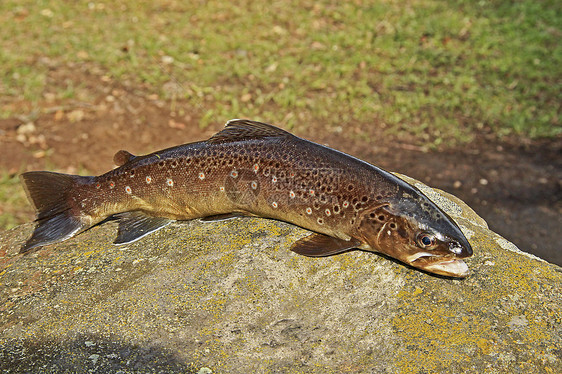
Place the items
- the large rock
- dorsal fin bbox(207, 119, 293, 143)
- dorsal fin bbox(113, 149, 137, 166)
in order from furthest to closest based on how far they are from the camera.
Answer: dorsal fin bbox(113, 149, 137, 166)
dorsal fin bbox(207, 119, 293, 143)
the large rock

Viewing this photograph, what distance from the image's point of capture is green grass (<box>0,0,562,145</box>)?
7.53 meters

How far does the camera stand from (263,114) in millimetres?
7426

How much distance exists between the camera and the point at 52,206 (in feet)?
11.5

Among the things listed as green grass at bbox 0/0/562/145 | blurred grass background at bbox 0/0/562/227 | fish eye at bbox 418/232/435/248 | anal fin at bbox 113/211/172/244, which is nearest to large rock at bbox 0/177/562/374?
anal fin at bbox 113/211/172/244

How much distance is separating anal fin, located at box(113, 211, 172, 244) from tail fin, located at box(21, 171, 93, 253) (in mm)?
221

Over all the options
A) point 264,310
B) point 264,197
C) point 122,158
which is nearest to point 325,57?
point 122,158

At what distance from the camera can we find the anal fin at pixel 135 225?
3486 mm

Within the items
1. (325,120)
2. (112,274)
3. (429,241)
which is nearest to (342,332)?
(429,241)

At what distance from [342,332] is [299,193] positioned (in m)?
0.82

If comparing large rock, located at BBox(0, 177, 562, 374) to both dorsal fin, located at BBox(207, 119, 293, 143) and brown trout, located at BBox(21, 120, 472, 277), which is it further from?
dorsal fin, located at BBox(207, 119, 293, 143)

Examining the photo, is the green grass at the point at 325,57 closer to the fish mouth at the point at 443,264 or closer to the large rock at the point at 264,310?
the large rock at the point at 264,310

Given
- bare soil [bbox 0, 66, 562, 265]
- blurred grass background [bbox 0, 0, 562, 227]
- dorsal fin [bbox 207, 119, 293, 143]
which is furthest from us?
blurred grass background [bbox 0, 0, 562, 227]

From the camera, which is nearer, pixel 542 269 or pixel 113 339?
pixel 113 339

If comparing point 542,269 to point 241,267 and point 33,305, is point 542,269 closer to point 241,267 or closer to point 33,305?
point 241,267
